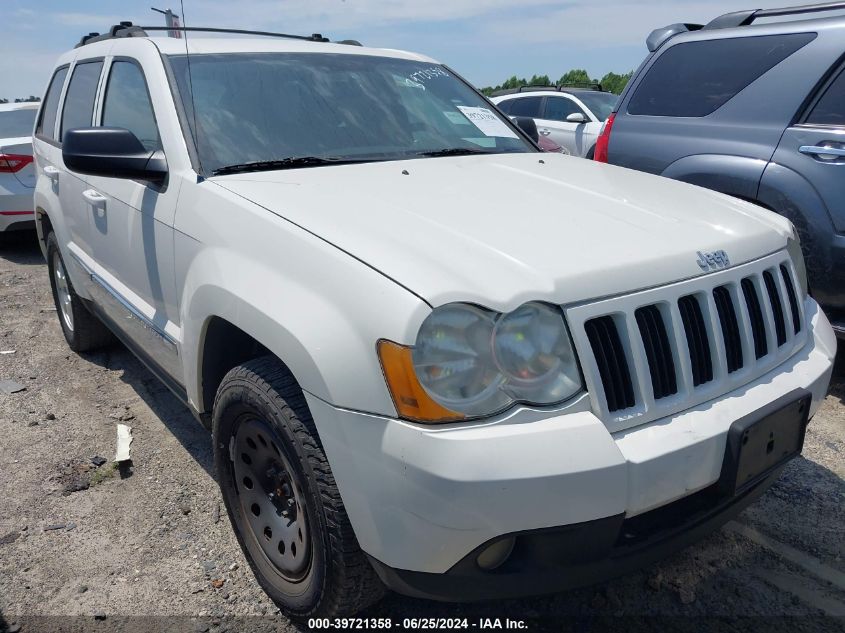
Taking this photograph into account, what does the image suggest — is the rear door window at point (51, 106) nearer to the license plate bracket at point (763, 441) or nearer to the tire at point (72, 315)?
the tire at point (72, 315)

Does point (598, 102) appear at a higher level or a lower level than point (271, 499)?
higher

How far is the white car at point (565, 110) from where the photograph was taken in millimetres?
9430

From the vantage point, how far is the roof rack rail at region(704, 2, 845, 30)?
160 inches

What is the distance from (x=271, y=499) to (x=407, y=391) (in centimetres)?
86

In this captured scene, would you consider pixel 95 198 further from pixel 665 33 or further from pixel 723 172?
pixel 665 33

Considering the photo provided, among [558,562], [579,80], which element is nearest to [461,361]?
[558,562]

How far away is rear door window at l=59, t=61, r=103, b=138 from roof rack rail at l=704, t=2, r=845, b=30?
3741mm

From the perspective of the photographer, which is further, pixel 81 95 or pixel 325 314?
pixel 81 95

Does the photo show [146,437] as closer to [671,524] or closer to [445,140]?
[445,140]

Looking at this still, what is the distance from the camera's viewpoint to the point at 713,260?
2.01m

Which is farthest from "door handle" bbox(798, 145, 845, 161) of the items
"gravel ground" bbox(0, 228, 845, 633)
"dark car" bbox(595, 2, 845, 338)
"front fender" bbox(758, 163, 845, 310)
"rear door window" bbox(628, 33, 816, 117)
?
"gravel ground" bbox(0, 228, 845, 633)

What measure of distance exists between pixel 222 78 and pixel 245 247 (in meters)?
1.04

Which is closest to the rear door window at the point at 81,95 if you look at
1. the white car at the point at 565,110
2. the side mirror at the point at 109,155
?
the side mirror at the point at 109,155

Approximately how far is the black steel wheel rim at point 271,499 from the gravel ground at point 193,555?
0.25m
